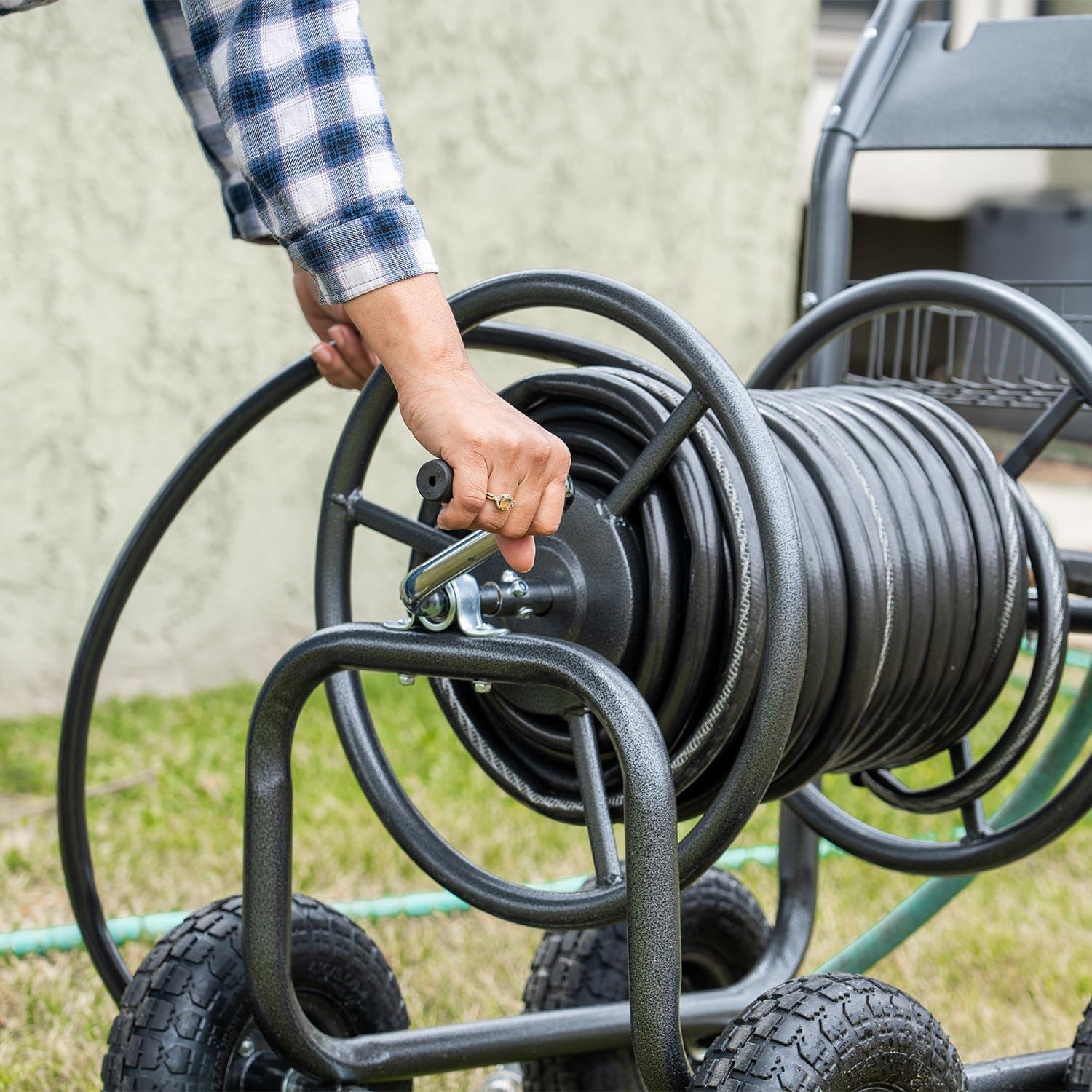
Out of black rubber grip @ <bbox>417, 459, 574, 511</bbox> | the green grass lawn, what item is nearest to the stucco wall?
the green grass lawn

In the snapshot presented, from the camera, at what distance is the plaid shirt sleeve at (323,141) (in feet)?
A: 3.12

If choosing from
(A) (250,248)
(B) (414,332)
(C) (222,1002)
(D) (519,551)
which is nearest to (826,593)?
(D) (519,551)

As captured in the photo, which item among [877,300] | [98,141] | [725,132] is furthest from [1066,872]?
[98,141]

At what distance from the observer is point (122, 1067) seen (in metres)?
1.28

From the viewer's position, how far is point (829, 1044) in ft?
3.18

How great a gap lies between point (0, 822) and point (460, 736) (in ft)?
5.81

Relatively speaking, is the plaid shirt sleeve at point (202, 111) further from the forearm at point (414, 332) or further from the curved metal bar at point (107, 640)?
the forearm at point (414, 332)

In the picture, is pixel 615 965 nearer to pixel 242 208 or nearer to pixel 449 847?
pixel 449 847

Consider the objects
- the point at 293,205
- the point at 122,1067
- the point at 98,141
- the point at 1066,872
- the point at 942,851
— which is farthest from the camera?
the point at 98,141

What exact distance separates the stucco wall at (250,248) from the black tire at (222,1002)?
2.26 m

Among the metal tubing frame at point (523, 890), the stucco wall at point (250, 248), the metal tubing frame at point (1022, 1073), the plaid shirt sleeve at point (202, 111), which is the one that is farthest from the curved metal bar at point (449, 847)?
the stucco wall at point (250, 248)

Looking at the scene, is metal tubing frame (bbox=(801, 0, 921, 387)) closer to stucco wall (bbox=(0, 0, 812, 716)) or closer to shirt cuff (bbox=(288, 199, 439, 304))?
shirt cuff (bbox=(288, 199, 439, 304))

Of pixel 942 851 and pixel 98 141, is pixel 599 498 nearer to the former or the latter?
pixel 942 851

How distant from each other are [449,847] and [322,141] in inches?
23.2
